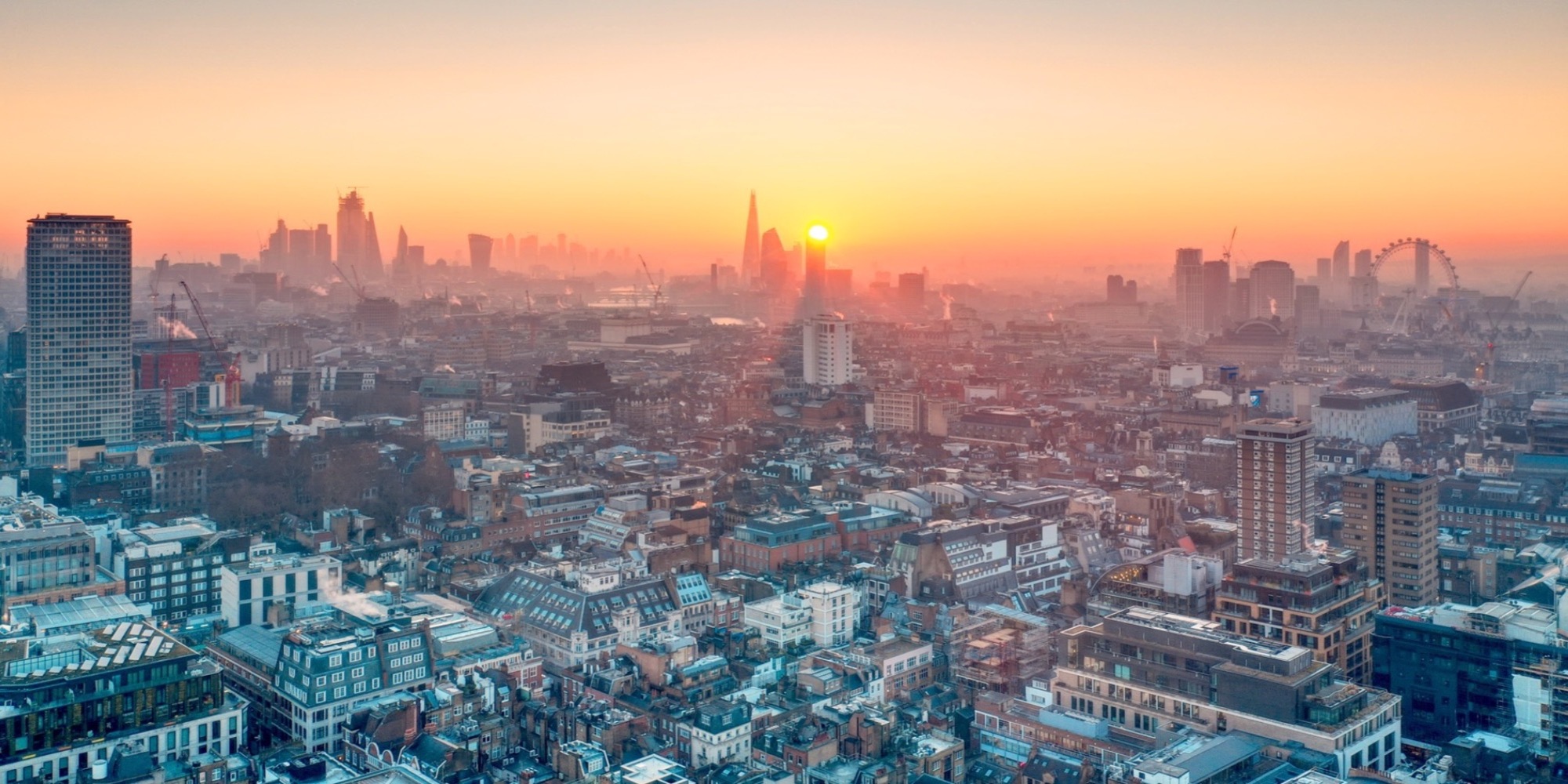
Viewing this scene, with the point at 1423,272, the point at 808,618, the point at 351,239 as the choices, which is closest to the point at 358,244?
the point at 351,239

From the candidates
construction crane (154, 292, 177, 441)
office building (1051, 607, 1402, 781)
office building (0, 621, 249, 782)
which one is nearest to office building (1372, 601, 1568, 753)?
office building (1051, 607, 1402, 781)

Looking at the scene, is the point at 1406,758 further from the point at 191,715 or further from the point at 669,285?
the point at 669,285

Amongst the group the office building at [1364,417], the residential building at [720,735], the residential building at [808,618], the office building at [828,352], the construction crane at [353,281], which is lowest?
the residential building at [720,735]

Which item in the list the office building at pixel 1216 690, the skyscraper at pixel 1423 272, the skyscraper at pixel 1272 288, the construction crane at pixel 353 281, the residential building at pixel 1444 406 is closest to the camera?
the office building at pixel 1216 690

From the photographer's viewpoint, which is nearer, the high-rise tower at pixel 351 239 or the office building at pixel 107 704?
the office building at pixel 107 704

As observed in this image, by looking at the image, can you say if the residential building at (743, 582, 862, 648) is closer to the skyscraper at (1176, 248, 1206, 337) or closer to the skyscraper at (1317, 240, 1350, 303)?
the skyscraper at (1176, 248, 1206, 337)

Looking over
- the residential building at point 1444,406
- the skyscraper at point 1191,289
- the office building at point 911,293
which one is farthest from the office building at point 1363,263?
the residential building at point 1444,406

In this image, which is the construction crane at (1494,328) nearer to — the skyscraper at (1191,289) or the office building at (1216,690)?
the skyscraper at (1191,289)

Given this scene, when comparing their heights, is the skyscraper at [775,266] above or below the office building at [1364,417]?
above

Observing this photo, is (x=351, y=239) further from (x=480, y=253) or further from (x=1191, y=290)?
(x=1191, y=290)

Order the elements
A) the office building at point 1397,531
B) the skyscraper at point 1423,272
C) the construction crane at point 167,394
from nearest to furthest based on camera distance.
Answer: the office building at point 1397,531 < the construction crane at point 167,394 < the skyscraper at point 1423,272
